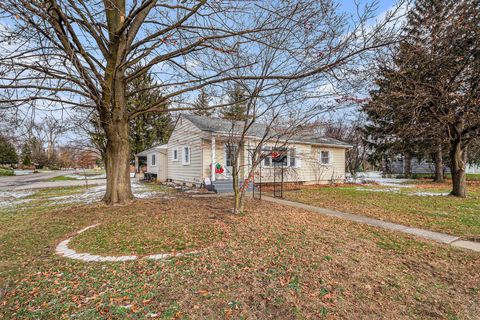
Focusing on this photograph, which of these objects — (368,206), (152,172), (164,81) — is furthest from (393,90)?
(152,172)

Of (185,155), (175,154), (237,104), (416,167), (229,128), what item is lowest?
(416,167)

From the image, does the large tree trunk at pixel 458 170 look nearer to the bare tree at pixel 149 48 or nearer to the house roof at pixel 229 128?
the house roof at pixel 229 128

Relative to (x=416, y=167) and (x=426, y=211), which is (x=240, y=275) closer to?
(x=426, y=211)

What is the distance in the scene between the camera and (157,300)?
264cm

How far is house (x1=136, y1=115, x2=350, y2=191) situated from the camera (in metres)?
12.2

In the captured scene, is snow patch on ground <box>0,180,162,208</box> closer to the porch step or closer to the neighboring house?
the porch step

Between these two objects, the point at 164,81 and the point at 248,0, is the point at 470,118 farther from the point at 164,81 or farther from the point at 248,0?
the point at 164,81

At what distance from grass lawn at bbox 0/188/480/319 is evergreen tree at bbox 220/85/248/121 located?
3243 mm

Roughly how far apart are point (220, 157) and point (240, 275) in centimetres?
1001

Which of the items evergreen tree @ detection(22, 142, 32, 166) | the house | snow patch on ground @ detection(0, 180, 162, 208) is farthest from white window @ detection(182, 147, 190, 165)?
evergreen tree @ detection(22, 142, 32, 166)

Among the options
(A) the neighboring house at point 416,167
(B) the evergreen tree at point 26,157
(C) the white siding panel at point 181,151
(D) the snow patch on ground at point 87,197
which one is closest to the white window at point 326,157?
(C) the white siding panel at point 181,151

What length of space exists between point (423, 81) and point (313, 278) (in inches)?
380

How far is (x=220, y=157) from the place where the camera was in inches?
512

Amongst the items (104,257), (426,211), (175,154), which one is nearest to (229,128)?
(175,154)
